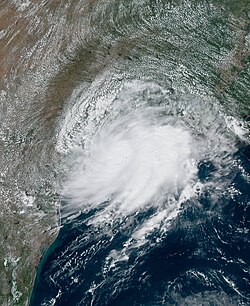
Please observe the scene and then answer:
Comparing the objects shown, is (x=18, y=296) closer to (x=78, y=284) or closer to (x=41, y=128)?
(x=78, y=284)

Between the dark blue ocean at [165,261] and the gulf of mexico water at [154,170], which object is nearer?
the dark blue ocean at [165,261]

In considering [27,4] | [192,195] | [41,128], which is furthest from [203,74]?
[27,4]

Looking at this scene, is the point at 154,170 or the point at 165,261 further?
the point at 154,170

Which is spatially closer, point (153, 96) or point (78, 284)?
point (78, 284)

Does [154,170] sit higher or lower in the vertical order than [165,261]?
higher
